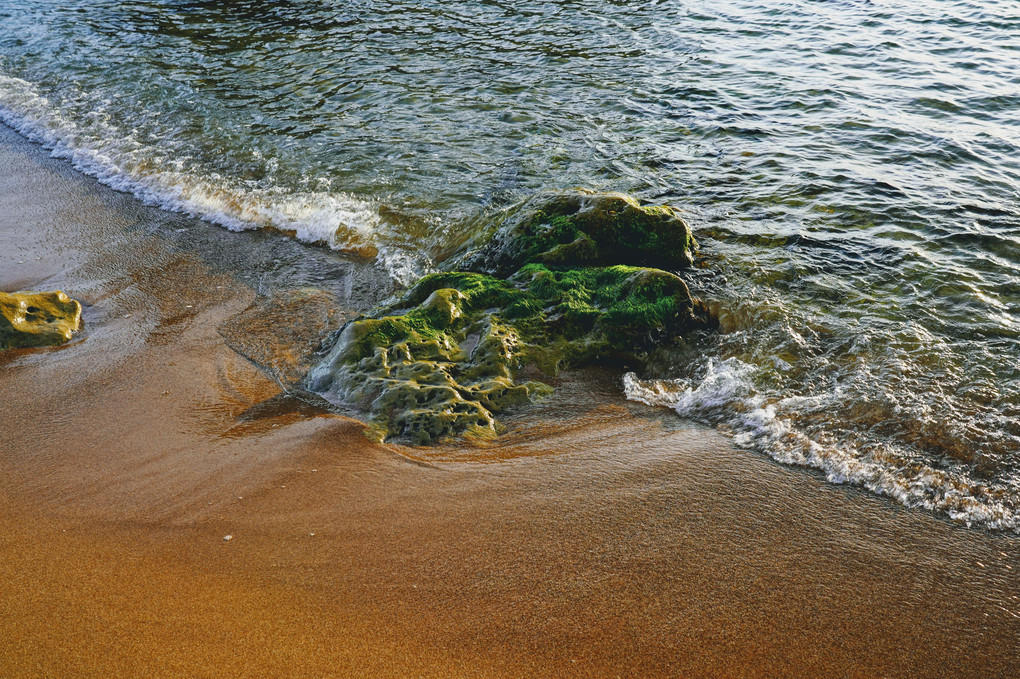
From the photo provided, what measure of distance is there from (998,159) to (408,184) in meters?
6.37

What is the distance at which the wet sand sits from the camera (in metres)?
2.81

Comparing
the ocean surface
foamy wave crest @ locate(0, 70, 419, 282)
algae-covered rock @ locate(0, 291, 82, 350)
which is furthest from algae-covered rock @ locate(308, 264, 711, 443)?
algae-covered rock @ locate(0, 291, 82, 350)

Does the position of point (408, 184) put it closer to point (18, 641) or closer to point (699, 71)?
point (699, 71)

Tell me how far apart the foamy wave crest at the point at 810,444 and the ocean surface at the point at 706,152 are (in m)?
0.02

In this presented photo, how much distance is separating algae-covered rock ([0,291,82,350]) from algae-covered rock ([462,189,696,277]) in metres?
3.35

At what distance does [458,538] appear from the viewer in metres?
3.40

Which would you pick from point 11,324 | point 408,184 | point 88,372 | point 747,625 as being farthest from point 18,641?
point 408,184

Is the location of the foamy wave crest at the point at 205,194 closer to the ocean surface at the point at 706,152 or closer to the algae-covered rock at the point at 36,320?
the ocean surface at the point at 706,152

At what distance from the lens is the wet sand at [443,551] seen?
2807 mm

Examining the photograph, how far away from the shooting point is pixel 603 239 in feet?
19.7

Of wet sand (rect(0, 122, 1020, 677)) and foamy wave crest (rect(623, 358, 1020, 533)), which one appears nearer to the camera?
wet sand (rect(0, 122, 1020, 677))

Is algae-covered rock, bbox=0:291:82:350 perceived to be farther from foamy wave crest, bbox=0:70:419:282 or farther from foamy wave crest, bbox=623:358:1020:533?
foamy wave crest, bbox=623:358:1020:533

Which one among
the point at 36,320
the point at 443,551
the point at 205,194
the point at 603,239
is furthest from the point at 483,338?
the point at 205,194

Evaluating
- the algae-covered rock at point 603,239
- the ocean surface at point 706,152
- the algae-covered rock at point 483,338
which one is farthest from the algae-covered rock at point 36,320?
the algae-covered rock at point 603,239
